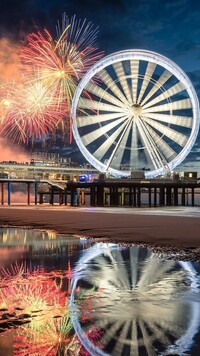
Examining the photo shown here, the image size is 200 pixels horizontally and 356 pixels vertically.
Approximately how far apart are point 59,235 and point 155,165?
38.9m

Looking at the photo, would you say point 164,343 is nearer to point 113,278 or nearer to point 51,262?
point 113,278

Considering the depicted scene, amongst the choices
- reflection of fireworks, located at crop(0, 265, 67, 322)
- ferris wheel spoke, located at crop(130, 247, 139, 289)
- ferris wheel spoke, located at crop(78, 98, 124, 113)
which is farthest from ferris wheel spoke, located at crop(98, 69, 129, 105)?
reflection of fireworks, located at crop(0, 265, 67, 322)

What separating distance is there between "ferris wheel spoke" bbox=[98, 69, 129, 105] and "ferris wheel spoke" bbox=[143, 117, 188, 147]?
14.1 ft

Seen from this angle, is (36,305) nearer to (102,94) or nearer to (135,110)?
(102,94)

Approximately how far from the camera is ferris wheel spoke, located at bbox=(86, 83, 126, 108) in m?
51.4

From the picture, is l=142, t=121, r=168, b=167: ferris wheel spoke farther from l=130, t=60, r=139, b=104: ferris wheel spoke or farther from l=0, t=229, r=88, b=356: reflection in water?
l=0, t=229, r=88, b=356: reflection in water

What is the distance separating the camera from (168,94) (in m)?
52.1

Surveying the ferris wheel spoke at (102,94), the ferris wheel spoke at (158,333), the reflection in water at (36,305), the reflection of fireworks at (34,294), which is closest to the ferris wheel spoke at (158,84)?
the ferris wheel spoke at (102,94)

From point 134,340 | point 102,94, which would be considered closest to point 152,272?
point 134,340

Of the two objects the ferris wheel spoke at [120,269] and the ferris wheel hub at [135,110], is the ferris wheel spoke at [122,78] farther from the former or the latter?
the ferris wheel spoke at [120,269]

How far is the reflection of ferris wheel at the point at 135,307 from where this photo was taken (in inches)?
218

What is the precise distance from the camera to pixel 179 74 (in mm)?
53375

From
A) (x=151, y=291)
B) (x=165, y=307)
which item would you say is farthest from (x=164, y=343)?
(x=151, y=291)

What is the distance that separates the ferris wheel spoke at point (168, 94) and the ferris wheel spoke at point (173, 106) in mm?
641
